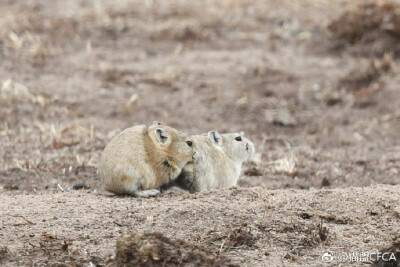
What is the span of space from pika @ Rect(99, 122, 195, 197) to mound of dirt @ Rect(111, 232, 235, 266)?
1515 mm

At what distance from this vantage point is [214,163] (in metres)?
7.21

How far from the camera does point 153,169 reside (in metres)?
6.58

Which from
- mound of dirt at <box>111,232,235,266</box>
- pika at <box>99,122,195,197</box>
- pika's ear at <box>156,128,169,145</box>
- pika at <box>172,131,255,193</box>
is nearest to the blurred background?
pika at <box>172,131,255,193</box>

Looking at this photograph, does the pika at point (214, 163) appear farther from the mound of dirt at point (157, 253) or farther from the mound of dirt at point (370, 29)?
the mound of dirt at point (370, 29)

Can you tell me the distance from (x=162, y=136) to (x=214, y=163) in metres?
0.73

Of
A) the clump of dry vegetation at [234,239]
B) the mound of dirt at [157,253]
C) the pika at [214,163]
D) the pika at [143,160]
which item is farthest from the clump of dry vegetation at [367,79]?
the mound of dirt at [157,253]

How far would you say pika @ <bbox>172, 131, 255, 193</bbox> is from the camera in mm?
6957

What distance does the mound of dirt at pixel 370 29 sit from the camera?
1345cm

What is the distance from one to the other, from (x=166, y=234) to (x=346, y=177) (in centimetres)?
378

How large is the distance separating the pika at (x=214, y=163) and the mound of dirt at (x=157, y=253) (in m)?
1.96

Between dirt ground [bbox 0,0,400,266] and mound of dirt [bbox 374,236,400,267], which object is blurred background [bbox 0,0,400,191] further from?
mound of dirt [bbox 374,236,400,267]

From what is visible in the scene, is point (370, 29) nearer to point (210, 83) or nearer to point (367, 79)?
point (367, 79)

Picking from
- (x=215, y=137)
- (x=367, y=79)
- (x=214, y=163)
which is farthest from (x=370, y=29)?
(x=214, y=163)

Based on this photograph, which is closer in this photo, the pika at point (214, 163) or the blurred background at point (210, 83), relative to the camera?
the pika at point (214, 163)
